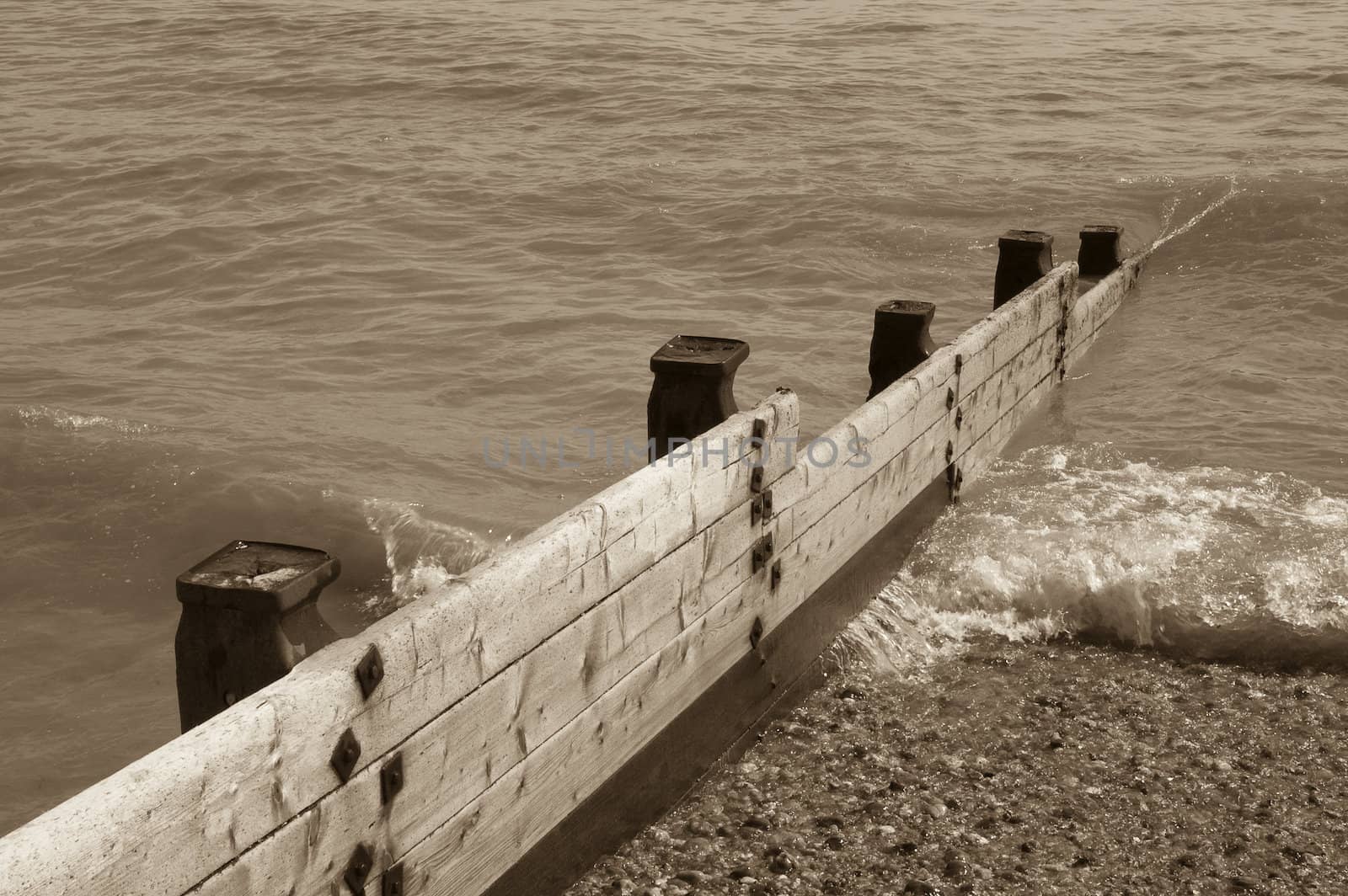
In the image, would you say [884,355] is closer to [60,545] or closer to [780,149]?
[60,545]

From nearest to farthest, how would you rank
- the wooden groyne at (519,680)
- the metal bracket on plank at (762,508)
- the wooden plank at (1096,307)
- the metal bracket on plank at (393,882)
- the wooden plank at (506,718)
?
the wooden groyne at (519,680) → the wooden plank at (506,718) → the metal bracket on plank at (393,882) → the metal bracket on plank at (762,508) → the wooden plank at (1096,307)

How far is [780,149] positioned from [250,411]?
9.90m

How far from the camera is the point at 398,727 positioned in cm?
331

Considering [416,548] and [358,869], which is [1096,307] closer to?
[416,548]

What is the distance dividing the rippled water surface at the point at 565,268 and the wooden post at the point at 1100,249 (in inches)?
18.5

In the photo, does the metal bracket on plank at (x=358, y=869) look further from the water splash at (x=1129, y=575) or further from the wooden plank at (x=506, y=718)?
the water splash at (x=1129, y=575)

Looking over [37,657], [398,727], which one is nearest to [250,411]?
[37,657]

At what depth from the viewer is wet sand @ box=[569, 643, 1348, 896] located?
4.30m

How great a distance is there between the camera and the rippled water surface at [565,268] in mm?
7008

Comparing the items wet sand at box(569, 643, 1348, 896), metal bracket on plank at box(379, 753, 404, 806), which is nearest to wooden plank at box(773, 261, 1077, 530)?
wet sand at box(569, 643, 1348, 896)

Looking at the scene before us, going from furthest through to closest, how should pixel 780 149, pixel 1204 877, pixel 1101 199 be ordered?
1. pixel 780 149
2. pixel 1101 199
3. pixel 1204 877

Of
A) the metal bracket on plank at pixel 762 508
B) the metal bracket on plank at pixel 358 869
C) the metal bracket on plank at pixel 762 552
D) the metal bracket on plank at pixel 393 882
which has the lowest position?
the metal bracket on plank at pixel 393 882

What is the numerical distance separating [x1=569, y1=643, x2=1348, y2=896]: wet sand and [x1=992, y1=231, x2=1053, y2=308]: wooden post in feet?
11.2

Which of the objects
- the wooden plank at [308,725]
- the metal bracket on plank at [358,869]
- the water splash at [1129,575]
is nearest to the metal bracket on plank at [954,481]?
the water splash at [1129,575]
